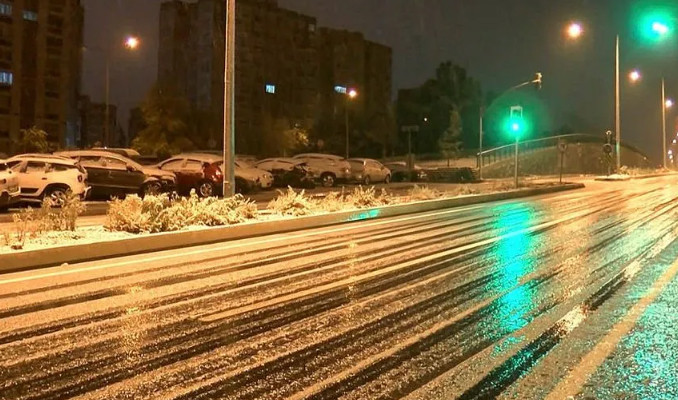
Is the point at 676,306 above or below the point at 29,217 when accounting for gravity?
below

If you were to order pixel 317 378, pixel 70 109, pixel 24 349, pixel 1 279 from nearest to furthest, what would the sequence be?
pixel 317 378 → pixel 24 349 → pixel 1 279 → pixel 70 109

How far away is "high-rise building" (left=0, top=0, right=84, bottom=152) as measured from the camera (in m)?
77.1

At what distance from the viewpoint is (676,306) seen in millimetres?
8438

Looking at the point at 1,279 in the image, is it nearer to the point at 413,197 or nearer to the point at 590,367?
the point at 590,367

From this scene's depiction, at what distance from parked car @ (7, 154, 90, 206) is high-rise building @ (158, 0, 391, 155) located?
2728 inches

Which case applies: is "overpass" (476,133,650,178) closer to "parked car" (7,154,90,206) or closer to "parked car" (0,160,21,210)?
"parked car" (7,154,90,206)

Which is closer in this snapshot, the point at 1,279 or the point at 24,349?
the point at 24,349

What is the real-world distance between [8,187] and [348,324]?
1359cm

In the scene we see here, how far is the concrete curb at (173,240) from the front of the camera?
11320 mm

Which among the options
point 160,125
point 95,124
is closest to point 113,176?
point 160,125

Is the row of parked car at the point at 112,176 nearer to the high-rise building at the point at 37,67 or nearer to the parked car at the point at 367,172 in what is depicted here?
the parked car at the point at 367,172

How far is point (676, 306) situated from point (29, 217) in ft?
36.8

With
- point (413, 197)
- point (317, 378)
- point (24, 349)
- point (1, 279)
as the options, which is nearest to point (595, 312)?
point (317, 378)

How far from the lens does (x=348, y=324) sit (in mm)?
7469
